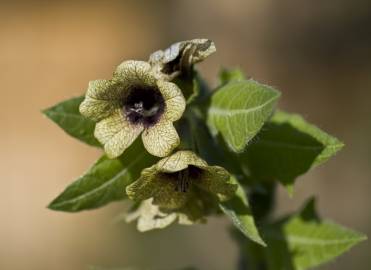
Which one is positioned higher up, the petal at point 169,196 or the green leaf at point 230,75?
the green leaf at point 230,75

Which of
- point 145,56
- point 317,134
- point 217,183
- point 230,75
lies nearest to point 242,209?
point 217,183

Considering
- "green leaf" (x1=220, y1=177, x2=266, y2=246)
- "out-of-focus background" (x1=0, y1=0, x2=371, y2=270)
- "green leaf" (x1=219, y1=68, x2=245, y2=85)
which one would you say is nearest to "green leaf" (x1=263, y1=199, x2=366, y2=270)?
"green leaf" (x1=220, y1=177, x2=266, y2=246)

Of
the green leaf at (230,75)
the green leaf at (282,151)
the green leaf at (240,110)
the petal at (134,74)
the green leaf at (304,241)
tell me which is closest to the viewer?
the green leaf at (240,110)

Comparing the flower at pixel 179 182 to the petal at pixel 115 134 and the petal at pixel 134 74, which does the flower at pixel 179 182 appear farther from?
the petal at pixel 134 74

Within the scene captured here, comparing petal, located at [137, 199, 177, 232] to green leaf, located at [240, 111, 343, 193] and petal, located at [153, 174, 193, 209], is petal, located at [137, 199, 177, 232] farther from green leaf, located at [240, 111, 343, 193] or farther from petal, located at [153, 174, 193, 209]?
green leaf, located at [240, 111, 343, 193]

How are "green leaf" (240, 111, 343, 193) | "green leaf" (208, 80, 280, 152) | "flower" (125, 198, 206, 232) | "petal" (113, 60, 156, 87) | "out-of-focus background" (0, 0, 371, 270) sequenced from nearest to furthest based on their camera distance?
"green leaf" (208, 80, 280, 152), "petal" (113, 60, 156, 87), "flower" (125, 198, 206, 232), "green leaf" (240, 111, 343, 193), "out-of-focus background" (0, 0, 371, 270)

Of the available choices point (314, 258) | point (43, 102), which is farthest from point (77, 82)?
point (314, 258)

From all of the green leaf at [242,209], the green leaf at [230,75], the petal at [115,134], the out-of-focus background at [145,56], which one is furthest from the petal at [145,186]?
the out-of-focus background at [145,56]

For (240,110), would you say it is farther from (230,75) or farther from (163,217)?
(230,75)
